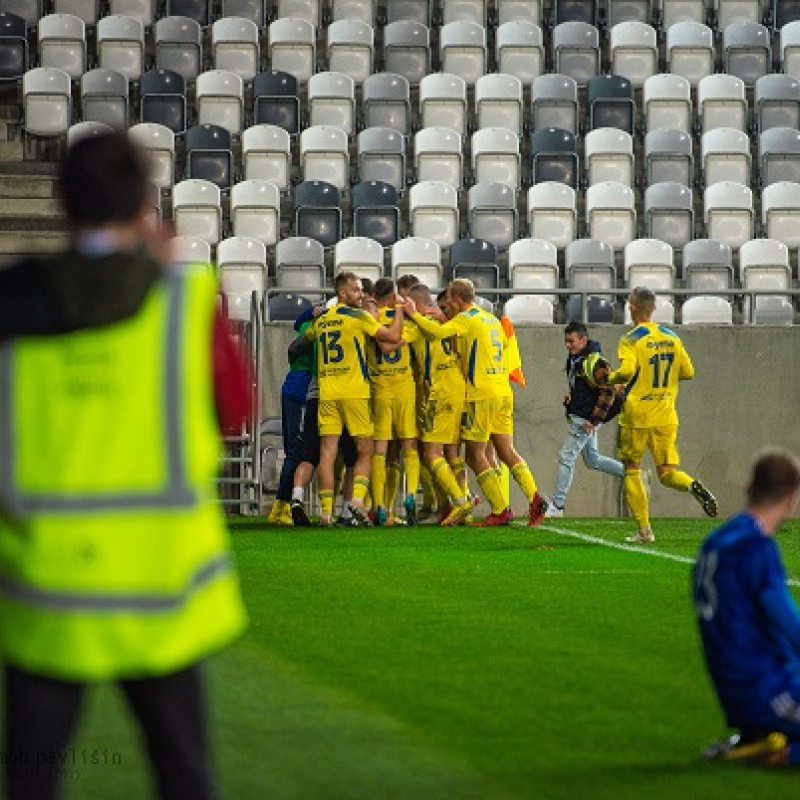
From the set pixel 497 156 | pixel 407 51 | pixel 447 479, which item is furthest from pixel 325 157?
pixel 447 479

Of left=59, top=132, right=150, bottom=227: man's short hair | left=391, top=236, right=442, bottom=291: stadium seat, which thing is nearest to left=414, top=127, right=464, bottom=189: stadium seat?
left=391, top=236, right=442, bottom=291: stadium seat

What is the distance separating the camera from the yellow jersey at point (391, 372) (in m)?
18.1

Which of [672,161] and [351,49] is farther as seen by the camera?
[351,49]

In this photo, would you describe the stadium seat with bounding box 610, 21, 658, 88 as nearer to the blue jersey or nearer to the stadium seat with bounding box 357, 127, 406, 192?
the stadium seat with bounding box 357, 127, 406, 192

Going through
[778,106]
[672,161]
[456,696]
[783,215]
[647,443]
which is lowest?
[456,696]

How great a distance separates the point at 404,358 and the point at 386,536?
2304 millimetres

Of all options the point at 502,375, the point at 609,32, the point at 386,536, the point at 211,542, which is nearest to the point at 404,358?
the point at 502,375

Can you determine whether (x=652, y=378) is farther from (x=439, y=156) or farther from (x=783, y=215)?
(x=439, y=156)

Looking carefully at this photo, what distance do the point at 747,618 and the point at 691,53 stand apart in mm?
21084

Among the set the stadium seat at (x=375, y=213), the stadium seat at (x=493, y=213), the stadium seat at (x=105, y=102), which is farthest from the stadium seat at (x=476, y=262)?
the stadium seat at (x=105, y=102)

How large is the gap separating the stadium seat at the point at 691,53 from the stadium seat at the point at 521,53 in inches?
66.6

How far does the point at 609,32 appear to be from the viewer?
26.7 metres

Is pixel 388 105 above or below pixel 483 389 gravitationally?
above

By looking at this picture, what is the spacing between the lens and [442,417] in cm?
1806
